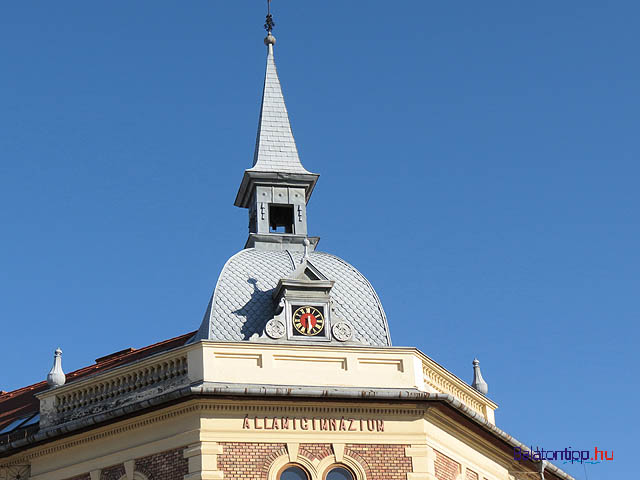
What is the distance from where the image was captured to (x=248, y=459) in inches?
1035

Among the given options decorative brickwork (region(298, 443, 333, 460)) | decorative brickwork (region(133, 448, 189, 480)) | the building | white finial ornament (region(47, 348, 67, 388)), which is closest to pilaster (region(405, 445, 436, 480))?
the building

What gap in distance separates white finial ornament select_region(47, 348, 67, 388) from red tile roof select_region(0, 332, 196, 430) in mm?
4236

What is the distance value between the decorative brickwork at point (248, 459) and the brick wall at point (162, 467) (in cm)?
86

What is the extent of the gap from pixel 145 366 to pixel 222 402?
2445mm

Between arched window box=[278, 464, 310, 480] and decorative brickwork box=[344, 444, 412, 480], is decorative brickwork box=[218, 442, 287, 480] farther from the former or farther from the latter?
decorative brickwork box=[344, 444, 412, 480]

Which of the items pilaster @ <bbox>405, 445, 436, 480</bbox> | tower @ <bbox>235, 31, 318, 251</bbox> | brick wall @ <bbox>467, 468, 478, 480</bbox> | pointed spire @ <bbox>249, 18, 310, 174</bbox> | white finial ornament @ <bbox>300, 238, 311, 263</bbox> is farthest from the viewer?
pointed spire @ <bbox>249, 18, 310, 174</bbox>

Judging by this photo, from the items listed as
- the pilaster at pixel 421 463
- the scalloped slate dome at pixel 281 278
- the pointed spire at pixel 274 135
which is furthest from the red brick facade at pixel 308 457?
the pointed spire at pixel 274 135

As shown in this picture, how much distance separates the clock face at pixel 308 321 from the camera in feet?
95.4

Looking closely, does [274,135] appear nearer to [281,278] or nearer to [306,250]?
[306,250]

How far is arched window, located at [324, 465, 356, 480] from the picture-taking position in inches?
1049

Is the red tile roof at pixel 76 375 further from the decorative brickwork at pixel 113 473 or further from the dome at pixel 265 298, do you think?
the decorative brickwork at pixel 113 473

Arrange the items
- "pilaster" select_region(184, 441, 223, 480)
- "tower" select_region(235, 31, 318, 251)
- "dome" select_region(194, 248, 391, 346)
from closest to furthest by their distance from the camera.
→ "pilaster" select_region(184, 441, 223, 480) < "dome" select_region(194, 248, 391, 346) < "tower" select_region(235, 31, 318, 251)

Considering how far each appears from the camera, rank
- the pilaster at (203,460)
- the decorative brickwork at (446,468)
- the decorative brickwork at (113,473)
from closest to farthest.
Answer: the pilaster at (203,460) < the decorative brickwork at (113,473) < the decorative brickwork at (446,468)

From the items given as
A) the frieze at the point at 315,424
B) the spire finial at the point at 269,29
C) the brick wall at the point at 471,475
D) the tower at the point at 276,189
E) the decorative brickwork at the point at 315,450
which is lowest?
the brick wall at the point at 471,475
